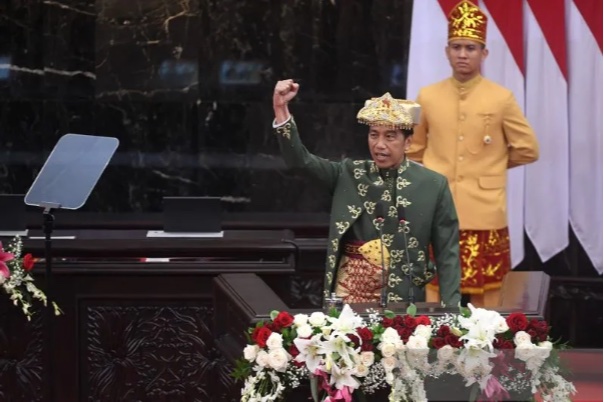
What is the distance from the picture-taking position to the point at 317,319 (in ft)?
14.2

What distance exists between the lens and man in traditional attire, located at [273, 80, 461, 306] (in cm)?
537

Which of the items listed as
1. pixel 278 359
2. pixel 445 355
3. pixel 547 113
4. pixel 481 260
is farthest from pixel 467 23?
pixel 445 355

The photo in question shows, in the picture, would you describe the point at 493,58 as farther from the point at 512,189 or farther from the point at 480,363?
the point at 480,363

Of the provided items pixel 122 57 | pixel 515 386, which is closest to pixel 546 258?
pixel 122 57

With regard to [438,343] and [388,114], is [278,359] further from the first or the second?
[388,114]

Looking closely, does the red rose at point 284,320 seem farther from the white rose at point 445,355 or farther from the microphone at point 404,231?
the white rose at point 445,355

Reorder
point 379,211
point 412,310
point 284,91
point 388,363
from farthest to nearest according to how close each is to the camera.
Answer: point 284,91
point 379,211
point 412,310
point 388,363

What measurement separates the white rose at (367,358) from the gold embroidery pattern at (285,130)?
130 cm

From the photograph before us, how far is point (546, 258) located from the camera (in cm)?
838

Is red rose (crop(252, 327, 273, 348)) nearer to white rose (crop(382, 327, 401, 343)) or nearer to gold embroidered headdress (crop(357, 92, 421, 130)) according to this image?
white rose (crop(382, 327, 401, 343))

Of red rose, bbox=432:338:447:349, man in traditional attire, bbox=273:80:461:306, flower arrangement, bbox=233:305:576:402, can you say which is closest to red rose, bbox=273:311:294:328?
flower arrangement, bbox=233:305:576:402

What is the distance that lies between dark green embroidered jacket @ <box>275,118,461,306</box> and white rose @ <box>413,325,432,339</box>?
3.49ft

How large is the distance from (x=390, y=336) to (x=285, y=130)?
1282 mm

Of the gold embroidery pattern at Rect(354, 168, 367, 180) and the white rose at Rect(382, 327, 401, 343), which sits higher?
the gold embroidery pattern at Rect(354, 168, 367, 180)
